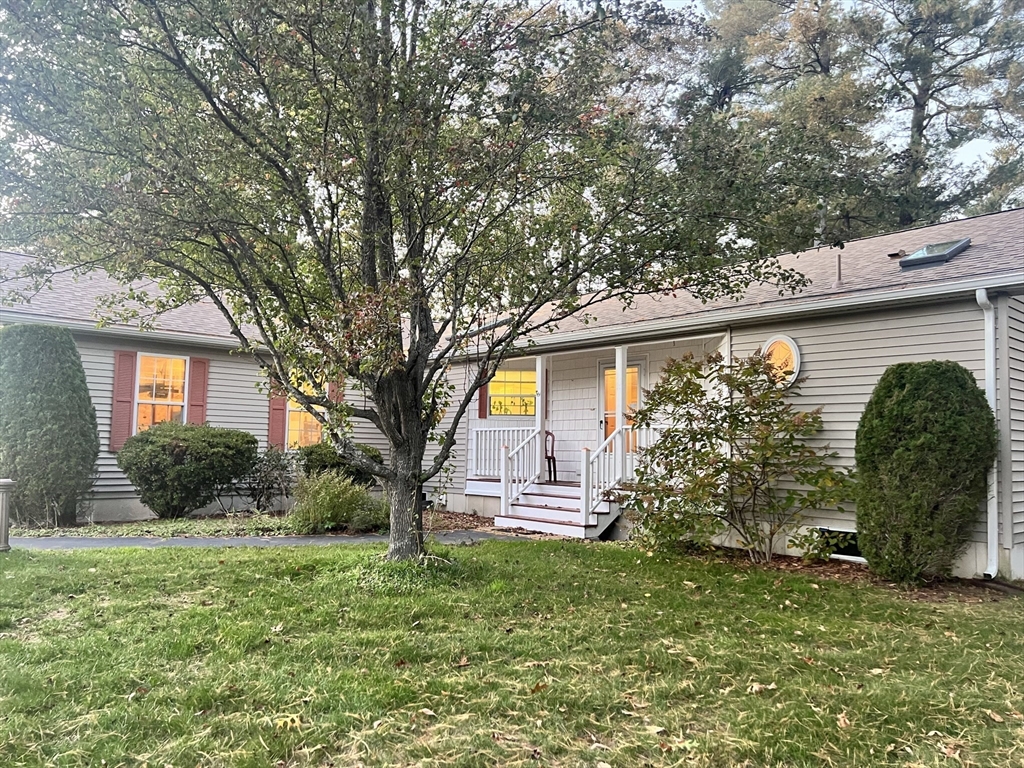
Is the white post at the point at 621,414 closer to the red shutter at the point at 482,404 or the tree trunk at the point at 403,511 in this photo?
the red shutter at the point at 482,404

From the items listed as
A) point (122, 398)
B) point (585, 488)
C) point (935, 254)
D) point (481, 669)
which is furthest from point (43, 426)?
point (935, 254)

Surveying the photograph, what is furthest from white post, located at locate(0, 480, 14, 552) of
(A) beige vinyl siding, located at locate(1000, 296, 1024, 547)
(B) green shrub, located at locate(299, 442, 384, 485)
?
(A) beige vinyl siding, located at locate(1000, 296, 1024, 547)

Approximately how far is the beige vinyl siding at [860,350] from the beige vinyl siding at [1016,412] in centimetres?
31

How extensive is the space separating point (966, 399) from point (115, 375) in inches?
440

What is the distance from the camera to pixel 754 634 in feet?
15.7

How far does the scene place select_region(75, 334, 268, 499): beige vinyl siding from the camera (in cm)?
1051

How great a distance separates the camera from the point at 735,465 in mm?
7379

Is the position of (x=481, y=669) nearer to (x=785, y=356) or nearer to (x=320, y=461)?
(x=785, y=356)

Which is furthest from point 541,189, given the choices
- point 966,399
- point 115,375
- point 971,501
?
point 115,375

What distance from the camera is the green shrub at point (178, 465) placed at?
9742 mm

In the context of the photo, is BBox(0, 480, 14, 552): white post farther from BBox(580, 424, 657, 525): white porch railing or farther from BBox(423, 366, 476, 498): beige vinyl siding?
BBox(423, 366, 476, 498): beige vinyl siding

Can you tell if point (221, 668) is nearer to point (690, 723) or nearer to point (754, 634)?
point (690, 723)

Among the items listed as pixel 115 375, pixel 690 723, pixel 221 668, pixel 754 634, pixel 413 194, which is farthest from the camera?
pixel 115 375

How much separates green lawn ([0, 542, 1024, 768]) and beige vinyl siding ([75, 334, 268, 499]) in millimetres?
4423
